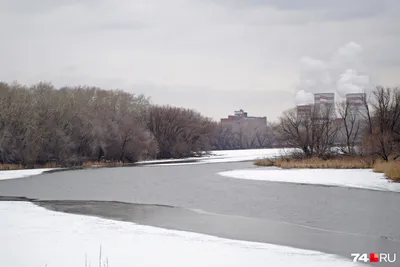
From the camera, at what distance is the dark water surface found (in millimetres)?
12766

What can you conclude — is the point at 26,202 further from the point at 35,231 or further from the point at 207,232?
the point at 207,232

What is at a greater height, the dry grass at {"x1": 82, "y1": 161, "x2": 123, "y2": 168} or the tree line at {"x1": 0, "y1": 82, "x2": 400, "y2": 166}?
the tree line at {"x1": 0, "y1": 82, "x2": 400, "y2": 166}

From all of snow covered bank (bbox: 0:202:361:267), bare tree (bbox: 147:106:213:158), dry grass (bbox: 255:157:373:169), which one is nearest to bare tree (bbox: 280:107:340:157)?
dry grass (bbox: 255:157:373:169)

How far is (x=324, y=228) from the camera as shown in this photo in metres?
14.1

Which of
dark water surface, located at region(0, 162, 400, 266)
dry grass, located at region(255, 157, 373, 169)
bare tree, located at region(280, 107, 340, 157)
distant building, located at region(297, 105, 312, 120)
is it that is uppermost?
distant building, located at region(297, 105, 312, 120)

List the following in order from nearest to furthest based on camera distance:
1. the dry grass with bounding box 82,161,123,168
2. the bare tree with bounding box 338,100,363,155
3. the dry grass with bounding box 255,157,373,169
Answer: the dry grass with bounding box 255,157,373,169 < the bare tree with bounding box 338,100,363,155 < the dry grass with bounding box 82,161,123,168

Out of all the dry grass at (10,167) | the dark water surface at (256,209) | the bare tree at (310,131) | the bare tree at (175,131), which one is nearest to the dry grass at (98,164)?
the dry grass at (10,167)

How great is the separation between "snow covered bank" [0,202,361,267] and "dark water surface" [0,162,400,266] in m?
1.08

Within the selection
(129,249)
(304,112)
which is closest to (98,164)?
(304,112)

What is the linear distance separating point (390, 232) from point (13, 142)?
46.0 m

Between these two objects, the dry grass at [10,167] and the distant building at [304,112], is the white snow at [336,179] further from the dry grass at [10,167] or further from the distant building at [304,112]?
the dry grass at [10,167]

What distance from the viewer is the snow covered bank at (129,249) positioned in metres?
9.62

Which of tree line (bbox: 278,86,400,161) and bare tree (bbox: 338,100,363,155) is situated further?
bare tree (bbox: 338,100,363,155)

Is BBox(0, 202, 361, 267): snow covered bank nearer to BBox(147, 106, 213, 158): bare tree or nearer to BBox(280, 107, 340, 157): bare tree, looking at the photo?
BBox(280, 107, 340, 157): bare tree
